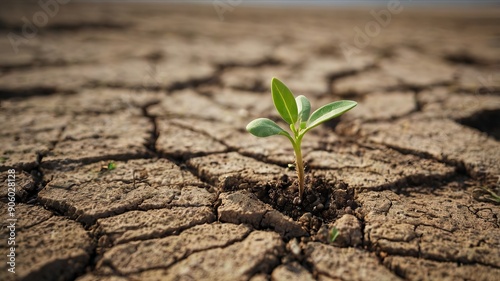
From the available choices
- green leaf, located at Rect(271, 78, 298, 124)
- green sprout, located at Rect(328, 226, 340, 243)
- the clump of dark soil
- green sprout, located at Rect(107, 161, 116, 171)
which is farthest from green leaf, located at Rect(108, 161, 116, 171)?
green sprout, located at Rect(328, 226, 340, 243)

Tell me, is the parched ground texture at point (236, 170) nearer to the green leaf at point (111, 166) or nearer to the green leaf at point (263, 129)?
the green leaf at point (111, 166)

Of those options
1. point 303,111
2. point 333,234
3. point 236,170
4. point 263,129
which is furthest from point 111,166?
point 333,234

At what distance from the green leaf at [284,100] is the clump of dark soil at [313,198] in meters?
0.28

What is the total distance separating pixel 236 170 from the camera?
1378mm

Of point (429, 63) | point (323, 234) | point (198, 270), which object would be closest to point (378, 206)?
point (323, 234)

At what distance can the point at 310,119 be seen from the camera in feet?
3.73

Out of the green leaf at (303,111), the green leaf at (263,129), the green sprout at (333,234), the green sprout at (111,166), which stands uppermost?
the green leaf at (303,111)

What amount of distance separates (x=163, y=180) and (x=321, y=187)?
66cm

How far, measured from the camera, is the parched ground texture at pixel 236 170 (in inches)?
37.7

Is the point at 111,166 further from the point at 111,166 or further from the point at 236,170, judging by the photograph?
the point at 236,170

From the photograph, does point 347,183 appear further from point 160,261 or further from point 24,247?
point 24,247

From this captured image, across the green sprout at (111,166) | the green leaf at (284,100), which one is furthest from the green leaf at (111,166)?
the green leaf at (284,100)

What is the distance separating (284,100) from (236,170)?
1.37 feet

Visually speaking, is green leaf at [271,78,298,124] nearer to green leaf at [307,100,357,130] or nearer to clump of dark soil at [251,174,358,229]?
green leaf at [307,100,357,130]
